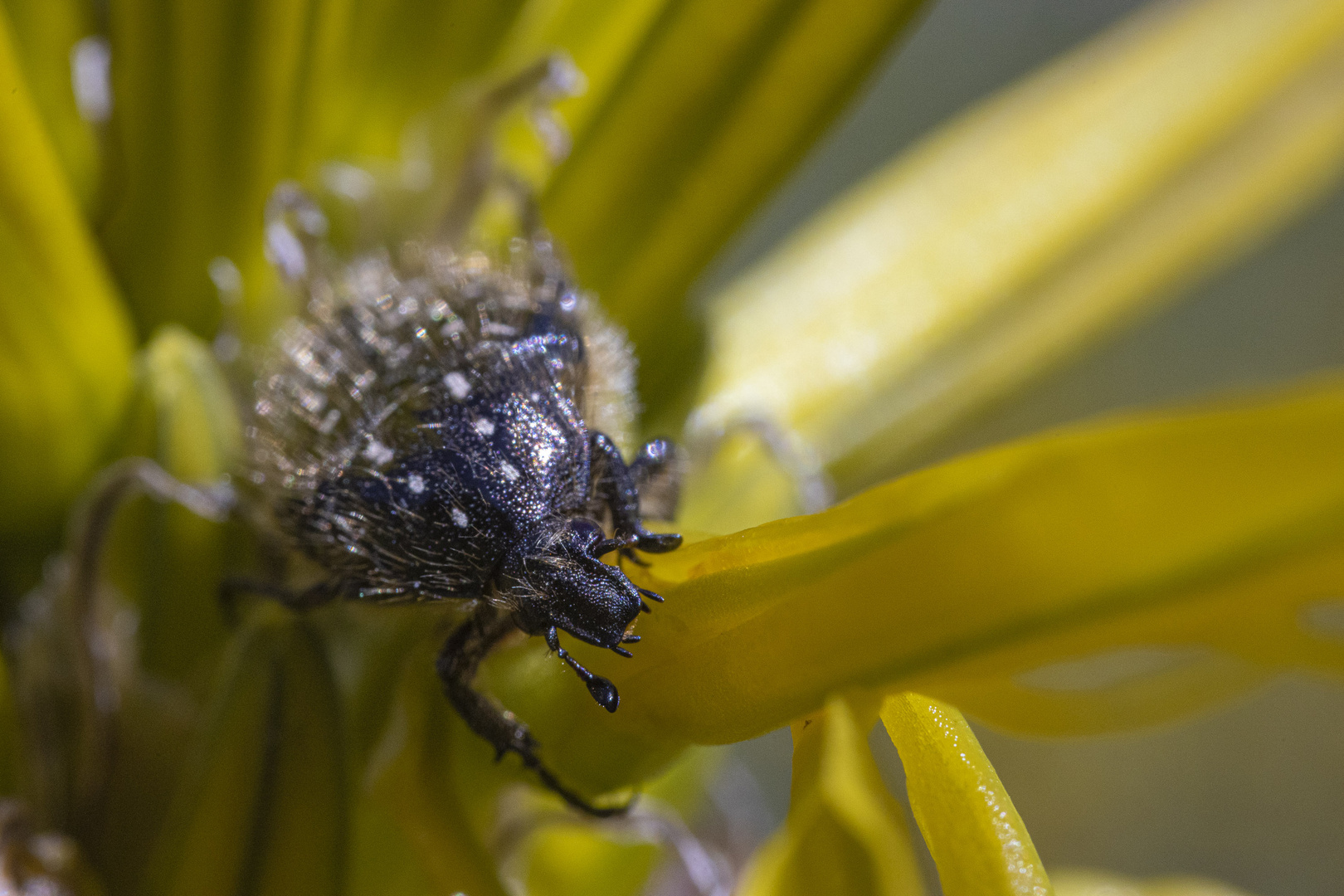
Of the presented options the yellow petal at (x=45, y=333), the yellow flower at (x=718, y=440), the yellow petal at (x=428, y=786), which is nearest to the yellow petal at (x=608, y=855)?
the yellow flower at (x=718, y=440)

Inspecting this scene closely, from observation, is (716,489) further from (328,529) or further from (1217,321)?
(1217,321)

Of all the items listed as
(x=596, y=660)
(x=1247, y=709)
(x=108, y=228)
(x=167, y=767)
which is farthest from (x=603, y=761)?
(x=1247, y=709)

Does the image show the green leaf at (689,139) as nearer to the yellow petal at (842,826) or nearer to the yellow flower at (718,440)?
the yellow flower at (718,440)

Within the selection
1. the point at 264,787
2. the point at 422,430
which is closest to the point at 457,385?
the point at 422,430

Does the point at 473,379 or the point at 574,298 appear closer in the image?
the point at 473,379

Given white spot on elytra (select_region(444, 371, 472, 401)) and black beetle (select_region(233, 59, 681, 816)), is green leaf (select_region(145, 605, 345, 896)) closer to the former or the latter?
black beetle (select_region(233, 59, 681, 816))

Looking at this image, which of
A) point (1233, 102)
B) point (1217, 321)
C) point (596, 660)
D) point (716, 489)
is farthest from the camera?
point (1217, 321)

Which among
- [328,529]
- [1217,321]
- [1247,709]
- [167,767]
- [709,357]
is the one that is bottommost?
[167,767]

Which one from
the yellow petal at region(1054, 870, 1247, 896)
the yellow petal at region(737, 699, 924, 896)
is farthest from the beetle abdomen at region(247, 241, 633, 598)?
the yellow petal at region(1054, 870, 1247, 896)
